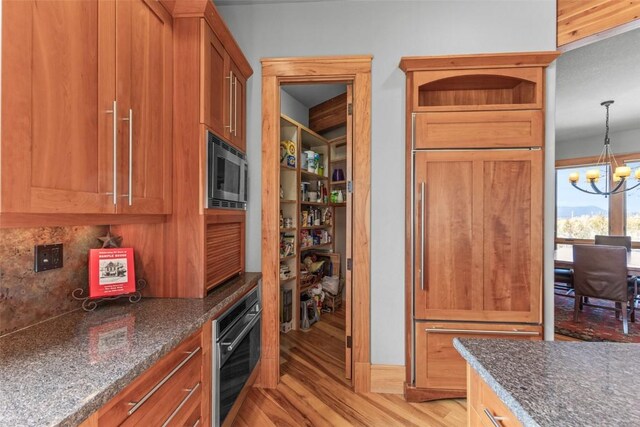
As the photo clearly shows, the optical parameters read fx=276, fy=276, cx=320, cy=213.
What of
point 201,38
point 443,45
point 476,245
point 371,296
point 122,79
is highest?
point 443,45

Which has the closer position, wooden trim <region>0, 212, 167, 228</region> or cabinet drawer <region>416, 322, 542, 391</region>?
wooden trim <region>0, 212, 167, 228</region>

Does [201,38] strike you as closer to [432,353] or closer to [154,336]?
[154,336]

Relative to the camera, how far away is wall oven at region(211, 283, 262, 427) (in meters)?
1.37

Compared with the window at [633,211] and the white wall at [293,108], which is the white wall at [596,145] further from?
the white wall at [293,108]

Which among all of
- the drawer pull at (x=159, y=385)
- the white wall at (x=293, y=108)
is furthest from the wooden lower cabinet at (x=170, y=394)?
the white wall at (x=293, y=108)

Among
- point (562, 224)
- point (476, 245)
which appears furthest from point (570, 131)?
point (476, 245)

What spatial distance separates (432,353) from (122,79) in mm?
2330

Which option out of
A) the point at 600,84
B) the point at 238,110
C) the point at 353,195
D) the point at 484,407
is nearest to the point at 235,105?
the point at 238,110

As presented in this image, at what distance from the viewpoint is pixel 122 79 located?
116cm

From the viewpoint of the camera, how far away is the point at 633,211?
4.70 metres

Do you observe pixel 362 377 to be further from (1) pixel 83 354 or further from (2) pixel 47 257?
(2) pixel 47 257

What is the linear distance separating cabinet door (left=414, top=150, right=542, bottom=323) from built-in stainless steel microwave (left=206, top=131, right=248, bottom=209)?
3.97 ft

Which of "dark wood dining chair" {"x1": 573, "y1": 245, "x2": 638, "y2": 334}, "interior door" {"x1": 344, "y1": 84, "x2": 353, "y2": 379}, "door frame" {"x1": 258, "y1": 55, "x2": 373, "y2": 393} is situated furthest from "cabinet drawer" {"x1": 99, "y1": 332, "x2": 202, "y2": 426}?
"dark wood dining chair" {"x1": 573, "y1": 245, "x2": 638, "y2": 334}

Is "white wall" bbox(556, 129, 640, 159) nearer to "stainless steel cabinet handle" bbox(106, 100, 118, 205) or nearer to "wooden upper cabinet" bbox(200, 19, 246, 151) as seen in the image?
"wooden upper cabinet" bbox(200, 19, 246, 151)
